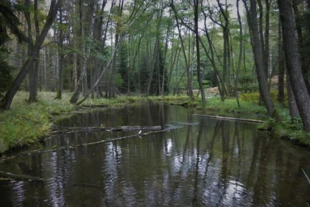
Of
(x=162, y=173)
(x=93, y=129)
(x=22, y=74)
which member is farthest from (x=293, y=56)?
(x=22, y=74)

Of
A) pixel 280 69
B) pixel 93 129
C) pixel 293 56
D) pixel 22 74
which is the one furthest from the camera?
pixel 280 69

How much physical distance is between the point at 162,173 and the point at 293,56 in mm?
5306

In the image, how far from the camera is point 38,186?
5289 mm

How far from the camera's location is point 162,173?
609cm

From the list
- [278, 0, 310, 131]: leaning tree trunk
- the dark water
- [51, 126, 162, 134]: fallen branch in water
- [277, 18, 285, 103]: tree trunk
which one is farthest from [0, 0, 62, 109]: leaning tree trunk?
[277, 18, 285, 103]: tree trunk

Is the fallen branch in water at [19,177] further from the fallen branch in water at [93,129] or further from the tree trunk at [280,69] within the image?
the tree trunk at [280,69]

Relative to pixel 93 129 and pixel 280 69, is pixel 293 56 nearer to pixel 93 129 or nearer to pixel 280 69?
pixel 93 129

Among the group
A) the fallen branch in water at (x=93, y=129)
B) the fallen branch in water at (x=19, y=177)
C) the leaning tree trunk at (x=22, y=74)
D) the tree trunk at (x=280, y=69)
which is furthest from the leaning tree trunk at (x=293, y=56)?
the leaning tree trunk at (x=22, y=74)

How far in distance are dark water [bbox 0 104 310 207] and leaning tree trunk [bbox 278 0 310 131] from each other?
155cm

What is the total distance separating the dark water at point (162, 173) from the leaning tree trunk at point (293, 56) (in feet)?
5.08

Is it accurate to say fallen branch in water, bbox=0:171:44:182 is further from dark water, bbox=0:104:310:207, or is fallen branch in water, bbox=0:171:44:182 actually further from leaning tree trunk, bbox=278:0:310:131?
leaning tree trunk, bbox=278:0:310:131

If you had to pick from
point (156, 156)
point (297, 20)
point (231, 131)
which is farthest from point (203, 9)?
point (156, 156)

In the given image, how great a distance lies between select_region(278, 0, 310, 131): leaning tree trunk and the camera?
765 centimetres

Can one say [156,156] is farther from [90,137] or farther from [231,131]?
[231,131]
